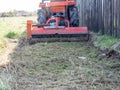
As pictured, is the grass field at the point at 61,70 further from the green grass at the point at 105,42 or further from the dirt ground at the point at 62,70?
the green grass at the point at 105,42

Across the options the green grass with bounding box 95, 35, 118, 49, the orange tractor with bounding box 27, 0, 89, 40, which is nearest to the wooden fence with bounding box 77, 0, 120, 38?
the green grass with bounding box 95, 35, 118, 49

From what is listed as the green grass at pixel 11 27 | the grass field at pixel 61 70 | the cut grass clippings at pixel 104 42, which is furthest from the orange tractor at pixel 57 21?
the green grass at pixel 11 27

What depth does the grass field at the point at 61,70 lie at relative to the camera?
251 inches

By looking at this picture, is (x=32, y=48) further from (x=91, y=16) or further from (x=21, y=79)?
(x=91, y=16)

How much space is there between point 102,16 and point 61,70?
6778 mm

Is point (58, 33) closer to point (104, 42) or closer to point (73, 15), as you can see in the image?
point (104, 42)

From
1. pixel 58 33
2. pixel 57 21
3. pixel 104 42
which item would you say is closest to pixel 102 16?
pixel 57 21

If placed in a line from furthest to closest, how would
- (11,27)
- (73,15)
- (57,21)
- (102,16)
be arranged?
(11,27), (73,15), (102,16), (57,21)

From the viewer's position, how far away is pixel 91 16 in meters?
16.5

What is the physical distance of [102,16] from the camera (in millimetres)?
14078

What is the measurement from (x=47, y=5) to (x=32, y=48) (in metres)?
3.81

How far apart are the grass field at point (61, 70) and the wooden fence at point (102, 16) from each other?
1.58 meters

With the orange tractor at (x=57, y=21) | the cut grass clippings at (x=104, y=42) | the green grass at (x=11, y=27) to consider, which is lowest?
the green grass at (x=11, y=27)

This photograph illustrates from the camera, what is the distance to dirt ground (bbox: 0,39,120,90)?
6.41 metres
